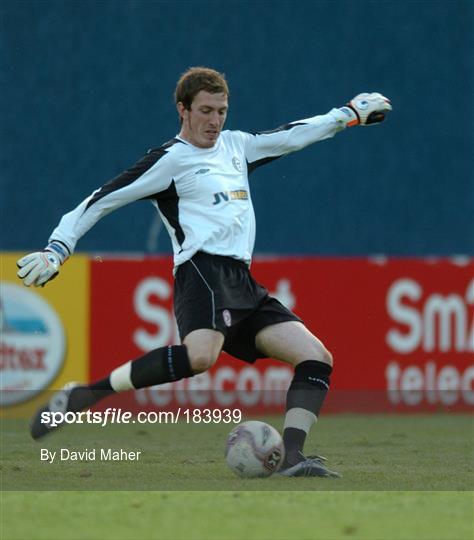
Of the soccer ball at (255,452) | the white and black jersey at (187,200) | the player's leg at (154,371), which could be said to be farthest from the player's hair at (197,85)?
the soccer ball at (255,452)

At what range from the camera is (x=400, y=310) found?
12.3m

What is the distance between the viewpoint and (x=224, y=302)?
7.04 metres

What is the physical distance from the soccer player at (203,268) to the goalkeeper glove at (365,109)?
83cm

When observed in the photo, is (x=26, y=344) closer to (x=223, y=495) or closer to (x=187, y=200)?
(x=187, y=200)

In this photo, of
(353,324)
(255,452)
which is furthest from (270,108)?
(255,452)

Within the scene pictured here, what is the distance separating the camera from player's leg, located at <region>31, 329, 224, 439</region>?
22.8 ft

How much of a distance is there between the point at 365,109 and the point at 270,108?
8.72 metres

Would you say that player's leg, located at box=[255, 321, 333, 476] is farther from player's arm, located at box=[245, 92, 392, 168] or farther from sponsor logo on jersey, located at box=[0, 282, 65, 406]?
sponsor logo on jersey, located at box=[0, 282, 65, 406]

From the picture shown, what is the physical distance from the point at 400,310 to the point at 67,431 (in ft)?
11.7

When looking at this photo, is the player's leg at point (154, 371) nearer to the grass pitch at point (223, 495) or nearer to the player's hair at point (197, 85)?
the grass pitch at point (223, 495)

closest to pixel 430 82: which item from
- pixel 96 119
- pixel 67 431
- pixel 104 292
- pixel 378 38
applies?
pixel 378 38

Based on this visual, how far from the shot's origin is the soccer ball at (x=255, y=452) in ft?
22.2
